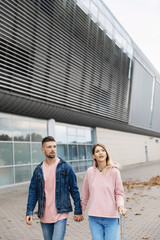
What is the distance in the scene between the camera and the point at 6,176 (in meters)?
13.8

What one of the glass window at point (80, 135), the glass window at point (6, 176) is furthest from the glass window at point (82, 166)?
the glass window at point (6, 176)

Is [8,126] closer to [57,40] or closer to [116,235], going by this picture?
[57,40]

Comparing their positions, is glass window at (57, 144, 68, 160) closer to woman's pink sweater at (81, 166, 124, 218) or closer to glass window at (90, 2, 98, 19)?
glass window at (90, 2, 98, 19)

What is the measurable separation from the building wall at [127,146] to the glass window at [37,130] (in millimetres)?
7603

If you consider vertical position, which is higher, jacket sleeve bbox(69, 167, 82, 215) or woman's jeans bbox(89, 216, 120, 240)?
jacket sleeve bbox(69, 167, 82, 215)

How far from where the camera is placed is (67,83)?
57.1 feet

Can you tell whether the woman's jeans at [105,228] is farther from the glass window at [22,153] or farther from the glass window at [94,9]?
the glass window at [94,9]

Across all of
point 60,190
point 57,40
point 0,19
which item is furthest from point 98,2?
point 60,190

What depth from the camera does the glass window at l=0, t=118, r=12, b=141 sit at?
45.9ft

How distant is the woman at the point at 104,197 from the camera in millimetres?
2746

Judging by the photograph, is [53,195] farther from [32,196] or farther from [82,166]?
[82,166]

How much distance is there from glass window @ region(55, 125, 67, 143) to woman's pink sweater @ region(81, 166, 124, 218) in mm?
15507

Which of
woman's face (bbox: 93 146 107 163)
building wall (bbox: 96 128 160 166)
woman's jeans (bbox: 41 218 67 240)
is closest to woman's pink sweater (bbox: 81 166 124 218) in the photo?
woman's face (bbox: 93 146 107 163)

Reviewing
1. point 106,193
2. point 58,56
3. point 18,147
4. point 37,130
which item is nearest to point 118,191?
point 106,193
